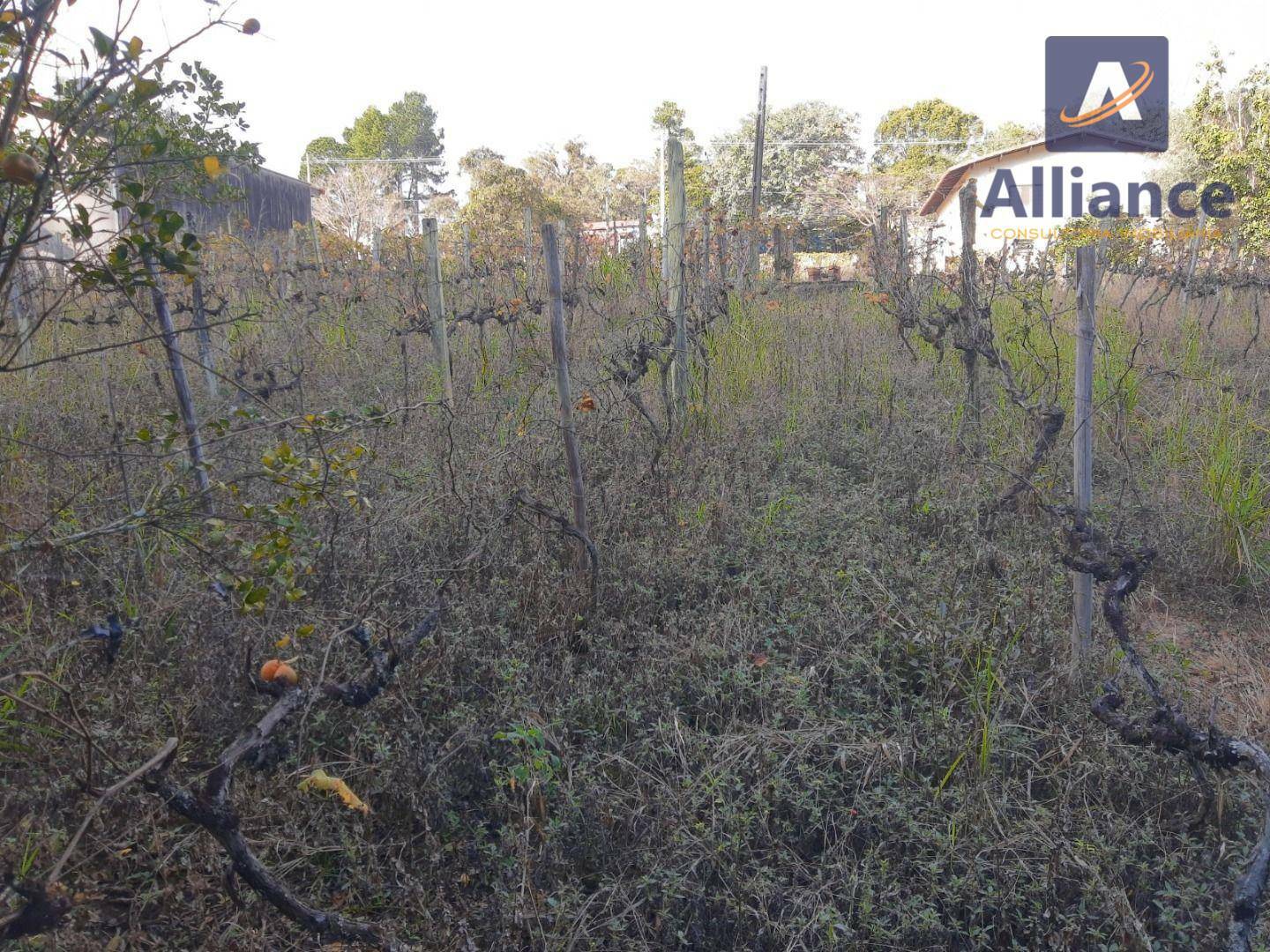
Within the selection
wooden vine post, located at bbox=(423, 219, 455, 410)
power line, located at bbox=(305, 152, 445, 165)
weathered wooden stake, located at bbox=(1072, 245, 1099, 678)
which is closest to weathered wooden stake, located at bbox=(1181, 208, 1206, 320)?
weathered wooden stake, located at bbox=(1072, 245, 1099, 678)

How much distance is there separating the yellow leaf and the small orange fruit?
1.37m

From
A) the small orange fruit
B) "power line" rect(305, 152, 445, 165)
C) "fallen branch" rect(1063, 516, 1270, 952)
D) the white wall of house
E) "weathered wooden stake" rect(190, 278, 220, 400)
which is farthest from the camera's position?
"power line" rect(305, 152, 445, 165)

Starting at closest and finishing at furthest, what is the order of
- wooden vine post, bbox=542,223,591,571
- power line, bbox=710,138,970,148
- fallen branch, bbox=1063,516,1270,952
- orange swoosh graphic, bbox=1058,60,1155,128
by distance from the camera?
fallen branch, bbox=1063,516,1270,952
wooden vine post, bbox=542,223,591,571
orange swoosh graphic, bbox=1058,60,1155,128
power line, bbox=710,138,970,148

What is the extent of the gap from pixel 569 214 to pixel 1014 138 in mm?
17223

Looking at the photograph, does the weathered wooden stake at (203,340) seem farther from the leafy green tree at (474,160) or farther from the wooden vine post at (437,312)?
the leafy green tree at (474,160)

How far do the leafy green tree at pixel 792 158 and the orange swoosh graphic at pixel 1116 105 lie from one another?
10.6 metres

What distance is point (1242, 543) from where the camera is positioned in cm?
312

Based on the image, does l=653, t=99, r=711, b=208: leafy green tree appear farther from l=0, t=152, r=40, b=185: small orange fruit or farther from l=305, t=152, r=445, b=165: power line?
l=0, t=152, r=40, b=185: small orange fruit

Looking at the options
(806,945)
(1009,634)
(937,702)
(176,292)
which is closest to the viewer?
(806,945)

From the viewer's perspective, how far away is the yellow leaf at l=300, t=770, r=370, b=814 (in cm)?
196

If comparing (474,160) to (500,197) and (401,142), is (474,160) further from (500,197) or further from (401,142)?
(401,142)

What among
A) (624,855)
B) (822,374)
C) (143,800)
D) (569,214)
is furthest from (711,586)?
(569,214)

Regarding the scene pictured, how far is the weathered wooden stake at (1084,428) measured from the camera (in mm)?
2527

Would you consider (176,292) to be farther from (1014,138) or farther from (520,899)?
(1014,138)
